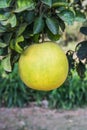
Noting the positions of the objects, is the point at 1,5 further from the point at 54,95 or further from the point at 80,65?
the point at 54,95

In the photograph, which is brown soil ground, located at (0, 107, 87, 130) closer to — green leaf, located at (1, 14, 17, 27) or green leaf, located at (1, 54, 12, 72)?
green leaf, located at (1, 54, 12, 72)

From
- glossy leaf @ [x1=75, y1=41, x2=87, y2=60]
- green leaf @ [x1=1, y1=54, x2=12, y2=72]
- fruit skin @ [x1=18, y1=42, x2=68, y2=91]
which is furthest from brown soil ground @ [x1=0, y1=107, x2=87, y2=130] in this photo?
fruit skin @ [x1=18, y1=42, x2=68, y2=91]

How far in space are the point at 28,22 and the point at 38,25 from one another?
0.20 feet

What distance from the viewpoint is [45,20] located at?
48.0 inches

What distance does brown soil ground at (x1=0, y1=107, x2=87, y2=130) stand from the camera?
4.64 m

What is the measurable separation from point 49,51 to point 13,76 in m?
4.51

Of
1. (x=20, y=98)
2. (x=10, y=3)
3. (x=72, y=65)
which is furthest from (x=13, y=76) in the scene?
(x=10, y=3)

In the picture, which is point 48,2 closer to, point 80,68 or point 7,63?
point 7,63

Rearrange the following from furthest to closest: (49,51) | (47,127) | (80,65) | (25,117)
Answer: (25,117)
(47,127)
(80,65)
(49,51)

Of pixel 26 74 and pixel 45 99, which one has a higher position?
pixel 26 74

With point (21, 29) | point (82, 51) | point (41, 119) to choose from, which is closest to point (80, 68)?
point (82, 51)

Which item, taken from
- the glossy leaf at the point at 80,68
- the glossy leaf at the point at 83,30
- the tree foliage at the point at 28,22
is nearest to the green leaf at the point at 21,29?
the tree foliage at the point at 28,22

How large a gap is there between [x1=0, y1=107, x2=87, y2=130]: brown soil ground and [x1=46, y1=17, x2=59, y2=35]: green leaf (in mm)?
3448

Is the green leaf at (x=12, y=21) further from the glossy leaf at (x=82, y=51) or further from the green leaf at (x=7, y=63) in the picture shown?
the glossy leaf at (x=82, y=51)
